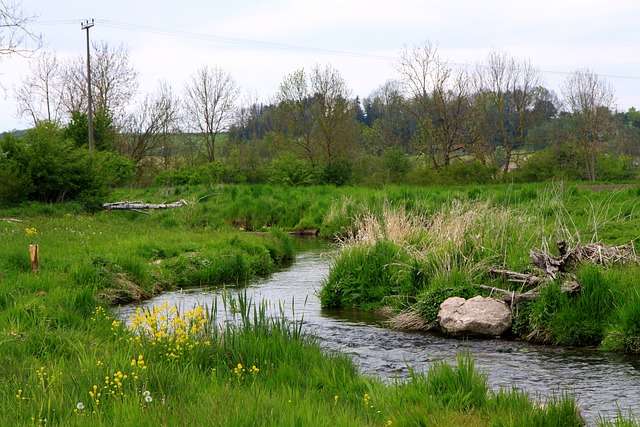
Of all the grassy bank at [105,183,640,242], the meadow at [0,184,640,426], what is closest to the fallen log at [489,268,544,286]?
the meadow at [0,184,640,426]

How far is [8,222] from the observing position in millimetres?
20922

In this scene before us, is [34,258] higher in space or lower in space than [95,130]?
lower

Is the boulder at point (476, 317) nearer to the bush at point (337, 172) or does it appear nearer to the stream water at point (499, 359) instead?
the stream water at point (499, 359)

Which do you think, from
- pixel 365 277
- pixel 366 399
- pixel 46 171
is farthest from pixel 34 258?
pixel 46 171

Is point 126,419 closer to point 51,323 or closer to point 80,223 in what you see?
point 51,323

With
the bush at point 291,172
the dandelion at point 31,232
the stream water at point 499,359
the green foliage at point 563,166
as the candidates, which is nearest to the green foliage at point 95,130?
the bush at point 291,172

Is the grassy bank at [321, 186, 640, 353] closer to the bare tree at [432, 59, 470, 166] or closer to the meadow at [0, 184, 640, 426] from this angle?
the meadow at [0, 184, 640, 426]

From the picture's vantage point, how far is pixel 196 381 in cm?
639

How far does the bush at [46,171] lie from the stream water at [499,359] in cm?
1603

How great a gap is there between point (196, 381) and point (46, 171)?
77.5ft

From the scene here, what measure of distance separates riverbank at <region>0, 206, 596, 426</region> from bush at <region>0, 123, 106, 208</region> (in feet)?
56.4

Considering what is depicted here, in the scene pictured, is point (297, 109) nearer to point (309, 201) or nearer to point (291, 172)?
point (291, 172)

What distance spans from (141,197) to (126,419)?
32.0 metres

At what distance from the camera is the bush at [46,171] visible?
27.1 metres
